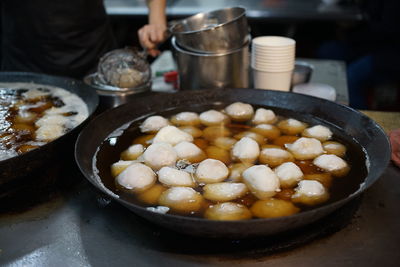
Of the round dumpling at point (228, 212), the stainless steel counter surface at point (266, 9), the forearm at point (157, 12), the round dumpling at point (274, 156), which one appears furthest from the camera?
the stainless steel counter surface at point (266, 9)

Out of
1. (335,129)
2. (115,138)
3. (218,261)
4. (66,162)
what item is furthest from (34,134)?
(335,129)

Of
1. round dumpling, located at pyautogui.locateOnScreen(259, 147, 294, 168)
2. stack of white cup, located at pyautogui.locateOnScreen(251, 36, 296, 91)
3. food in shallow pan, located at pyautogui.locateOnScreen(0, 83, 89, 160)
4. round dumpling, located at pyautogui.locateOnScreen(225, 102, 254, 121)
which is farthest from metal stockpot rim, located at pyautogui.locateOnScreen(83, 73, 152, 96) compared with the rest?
round dumpling, located at pyautogui.locateOnScreen(259, 147, 294, 168)

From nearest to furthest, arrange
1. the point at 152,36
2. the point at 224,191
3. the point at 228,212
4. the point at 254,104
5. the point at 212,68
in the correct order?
the point at 228,212
the point at 224,191
the point at 254,104
the point at 212,68
the point at 152,36

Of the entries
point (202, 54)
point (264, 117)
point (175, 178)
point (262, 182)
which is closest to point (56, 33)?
point (202, 54)

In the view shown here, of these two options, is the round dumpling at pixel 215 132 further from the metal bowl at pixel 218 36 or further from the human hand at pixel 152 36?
the human hand at pixel 152 36

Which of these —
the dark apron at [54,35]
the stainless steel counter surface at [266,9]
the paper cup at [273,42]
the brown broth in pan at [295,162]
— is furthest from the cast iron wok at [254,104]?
the stainless steel counter surface at [266,9]

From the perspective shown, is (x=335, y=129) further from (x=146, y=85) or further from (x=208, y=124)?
(x=146, y=85)

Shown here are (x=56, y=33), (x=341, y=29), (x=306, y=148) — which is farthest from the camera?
(x=341, y=29)

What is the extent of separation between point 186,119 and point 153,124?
0.18m

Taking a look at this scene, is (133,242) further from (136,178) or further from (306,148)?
(306,148)

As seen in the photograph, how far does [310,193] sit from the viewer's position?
1.35 metres

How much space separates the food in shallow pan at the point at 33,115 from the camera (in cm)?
163

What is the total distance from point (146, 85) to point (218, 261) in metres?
1.25

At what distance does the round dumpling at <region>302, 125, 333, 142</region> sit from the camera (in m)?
1.72
